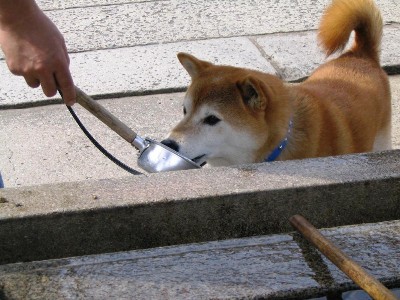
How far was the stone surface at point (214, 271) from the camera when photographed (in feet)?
6.98

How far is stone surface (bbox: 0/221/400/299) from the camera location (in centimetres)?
213

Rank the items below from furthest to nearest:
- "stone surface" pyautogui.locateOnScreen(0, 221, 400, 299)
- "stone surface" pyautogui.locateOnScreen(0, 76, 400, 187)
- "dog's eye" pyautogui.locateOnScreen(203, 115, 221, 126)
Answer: "stone surface" pyautogui.locateOnScreen(0, 76, 400, 187) < "dog's eye" pyautogui.locateOnScreen(203, 115, 221, 126) < "stone surface" pyautogui.locateOnScreen(0, 221, 400, 299)

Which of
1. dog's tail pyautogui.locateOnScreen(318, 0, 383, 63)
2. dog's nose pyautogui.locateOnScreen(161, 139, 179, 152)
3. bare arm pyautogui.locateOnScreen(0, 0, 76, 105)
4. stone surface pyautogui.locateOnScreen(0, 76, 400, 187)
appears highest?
bare arm pyautogui.locateOnScreen(0, 0, 76, 105)

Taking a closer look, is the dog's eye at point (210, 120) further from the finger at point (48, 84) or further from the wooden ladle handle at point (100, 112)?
the finger at point (48, 84)

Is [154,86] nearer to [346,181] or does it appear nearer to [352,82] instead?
[352,82]

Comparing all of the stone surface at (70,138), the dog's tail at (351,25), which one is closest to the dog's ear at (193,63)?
the stone surface at (70,138)

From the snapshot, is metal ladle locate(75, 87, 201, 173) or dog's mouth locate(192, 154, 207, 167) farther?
dog's mouth locate(192, 154, 207, 167)

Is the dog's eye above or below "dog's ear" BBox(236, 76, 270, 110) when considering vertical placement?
below

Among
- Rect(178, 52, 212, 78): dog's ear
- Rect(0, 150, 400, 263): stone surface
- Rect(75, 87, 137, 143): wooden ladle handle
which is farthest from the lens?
Rect(178, 52, 212, 78): dog's ear

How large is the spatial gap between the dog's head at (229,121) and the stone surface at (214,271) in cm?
93

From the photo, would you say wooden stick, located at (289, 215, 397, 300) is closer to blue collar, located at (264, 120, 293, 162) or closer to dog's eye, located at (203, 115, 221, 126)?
blue collar, located at (264, 120, 293, 162)

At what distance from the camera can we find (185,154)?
3201 millimetres

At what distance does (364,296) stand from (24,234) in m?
1.12

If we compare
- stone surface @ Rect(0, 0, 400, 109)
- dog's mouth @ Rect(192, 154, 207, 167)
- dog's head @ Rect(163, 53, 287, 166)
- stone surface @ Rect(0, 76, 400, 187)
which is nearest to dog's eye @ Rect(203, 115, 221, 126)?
dog's head @ Rect(163, 53, 287, 166)
